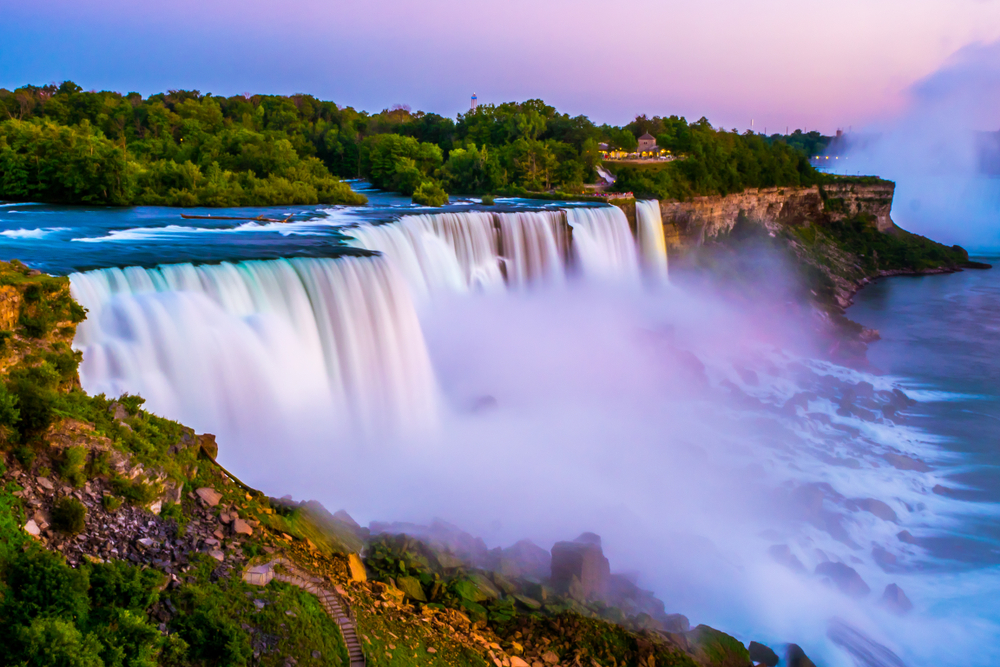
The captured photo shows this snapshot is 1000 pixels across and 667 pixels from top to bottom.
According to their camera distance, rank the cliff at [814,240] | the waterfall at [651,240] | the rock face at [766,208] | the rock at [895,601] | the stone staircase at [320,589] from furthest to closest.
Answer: the rock face at [766,208] < the cliff at [814,240] < the waterfall at [651,240] < the rock at [895,601] < the stone staircase at [320,589]

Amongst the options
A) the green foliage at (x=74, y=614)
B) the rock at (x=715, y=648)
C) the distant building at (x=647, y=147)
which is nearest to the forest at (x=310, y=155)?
the distant building at (x=647, y=147)

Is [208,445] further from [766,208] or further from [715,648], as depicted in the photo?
[766,208]

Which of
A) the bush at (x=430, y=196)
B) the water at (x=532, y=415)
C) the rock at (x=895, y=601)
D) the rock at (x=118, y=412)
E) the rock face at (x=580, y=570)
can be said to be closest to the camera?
the rock at (x=118, y=412)

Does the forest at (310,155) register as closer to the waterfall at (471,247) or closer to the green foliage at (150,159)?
the green foliage at (150,159)

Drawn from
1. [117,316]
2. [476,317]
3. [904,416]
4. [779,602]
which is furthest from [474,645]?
[904,416]

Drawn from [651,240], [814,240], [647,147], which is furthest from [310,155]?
[814,240]

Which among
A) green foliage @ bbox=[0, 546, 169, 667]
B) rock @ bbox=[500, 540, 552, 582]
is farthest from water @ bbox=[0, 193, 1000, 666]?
green foliage @ bbox=[0, 546, 169, 667]
